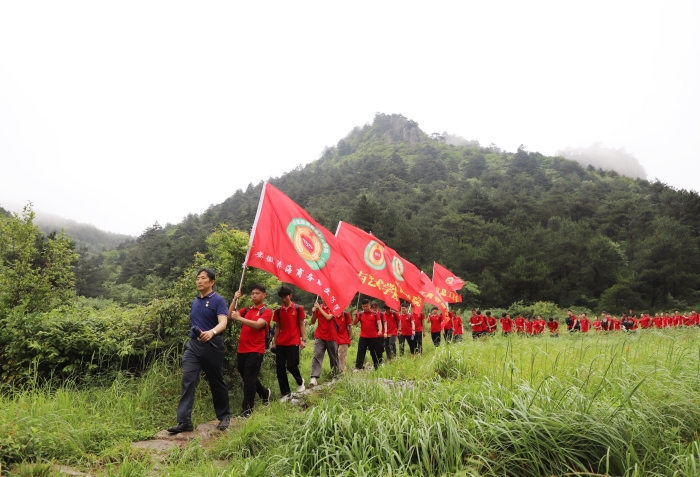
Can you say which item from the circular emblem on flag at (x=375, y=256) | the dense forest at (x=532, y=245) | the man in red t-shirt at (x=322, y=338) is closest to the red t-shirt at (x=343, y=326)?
the man in red t-shirt at (x=322, y=338)

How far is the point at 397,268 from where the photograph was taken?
367 inches

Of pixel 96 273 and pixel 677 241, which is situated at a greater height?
pixel 677 241

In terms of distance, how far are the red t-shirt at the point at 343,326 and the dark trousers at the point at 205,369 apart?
11.1 ft


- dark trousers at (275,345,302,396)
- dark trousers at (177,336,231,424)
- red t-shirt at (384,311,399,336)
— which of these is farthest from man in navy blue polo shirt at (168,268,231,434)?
red t-shirt at (384,311,399,336)

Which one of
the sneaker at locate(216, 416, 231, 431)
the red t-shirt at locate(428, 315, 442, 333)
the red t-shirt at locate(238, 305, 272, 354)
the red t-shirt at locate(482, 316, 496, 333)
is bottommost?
the red t-shirt at locate(482, 316, 496, 333)

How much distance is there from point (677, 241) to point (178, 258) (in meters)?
47.3

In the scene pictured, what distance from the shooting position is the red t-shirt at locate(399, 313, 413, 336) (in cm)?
1150

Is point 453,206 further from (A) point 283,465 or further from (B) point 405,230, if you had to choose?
(A) point 283,465

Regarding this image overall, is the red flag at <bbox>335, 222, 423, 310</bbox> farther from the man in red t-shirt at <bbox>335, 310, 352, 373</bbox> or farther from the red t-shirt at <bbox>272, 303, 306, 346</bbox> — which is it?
the red t-shirt at <bbox>272, 303, 306, 346</bbox>

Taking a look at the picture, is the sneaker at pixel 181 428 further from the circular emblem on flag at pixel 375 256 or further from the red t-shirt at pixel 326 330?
the circular emblem on flag at pixel 375 256

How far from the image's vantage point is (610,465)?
2.95 meters

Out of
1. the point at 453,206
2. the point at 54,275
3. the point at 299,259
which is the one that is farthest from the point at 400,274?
the point at 453,206

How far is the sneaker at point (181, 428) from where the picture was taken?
437cm

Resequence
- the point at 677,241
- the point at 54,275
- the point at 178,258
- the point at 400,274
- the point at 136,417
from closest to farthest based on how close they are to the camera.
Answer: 1. the point at 136,417
2. the point at 54,275
3. the point at 400,274
4. the point at 677,241
5. the point at 178,258
